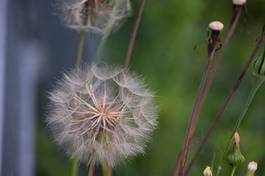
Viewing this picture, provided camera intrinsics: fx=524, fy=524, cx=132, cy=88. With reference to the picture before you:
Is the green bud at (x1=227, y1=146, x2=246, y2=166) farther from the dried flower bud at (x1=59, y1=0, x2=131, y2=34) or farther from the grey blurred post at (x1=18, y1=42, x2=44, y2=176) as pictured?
the grey blurred post at (x1=18, y1=42, x2=44, y2=176)

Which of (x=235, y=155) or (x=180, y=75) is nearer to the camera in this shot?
(x=235, y=155)

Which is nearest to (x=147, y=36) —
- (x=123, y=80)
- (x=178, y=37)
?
(x=178, y=37)

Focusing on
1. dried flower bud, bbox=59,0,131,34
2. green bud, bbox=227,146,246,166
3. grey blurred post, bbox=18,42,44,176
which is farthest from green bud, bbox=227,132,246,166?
grey blurred post, bbox=18,42,44,176

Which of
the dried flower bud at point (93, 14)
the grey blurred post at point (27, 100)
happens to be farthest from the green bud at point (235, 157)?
the grey blurred post at point (27, 100)

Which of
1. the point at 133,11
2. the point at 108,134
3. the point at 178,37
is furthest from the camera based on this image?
the point at 178,37

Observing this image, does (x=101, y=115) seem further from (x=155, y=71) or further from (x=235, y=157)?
(x=155, y=71)

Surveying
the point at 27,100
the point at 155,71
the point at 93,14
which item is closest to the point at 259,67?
the point at 93,14

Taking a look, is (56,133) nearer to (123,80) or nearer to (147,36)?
(123,80)
